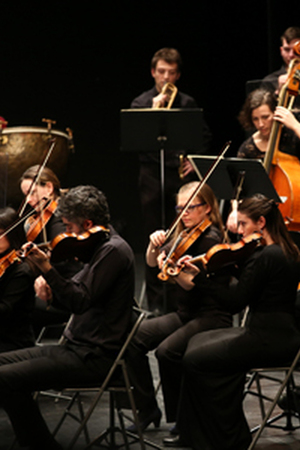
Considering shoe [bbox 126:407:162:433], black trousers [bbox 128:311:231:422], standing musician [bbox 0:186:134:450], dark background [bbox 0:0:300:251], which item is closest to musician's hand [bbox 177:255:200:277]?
standing musician [bbox 0:186:134:450]

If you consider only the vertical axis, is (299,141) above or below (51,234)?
above

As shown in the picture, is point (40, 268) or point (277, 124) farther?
point (277, 124)

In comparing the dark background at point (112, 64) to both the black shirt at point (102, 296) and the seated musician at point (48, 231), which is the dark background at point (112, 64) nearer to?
the seated musician at point (48, 231)

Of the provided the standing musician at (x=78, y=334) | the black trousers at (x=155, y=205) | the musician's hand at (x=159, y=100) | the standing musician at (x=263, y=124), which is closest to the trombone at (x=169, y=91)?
the musician's hand at (x=159, y=100)

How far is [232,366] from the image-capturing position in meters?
3.10

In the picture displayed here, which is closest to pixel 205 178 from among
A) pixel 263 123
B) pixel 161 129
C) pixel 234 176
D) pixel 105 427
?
pixel 234 176

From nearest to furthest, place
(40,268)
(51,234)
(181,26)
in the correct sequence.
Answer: (40,268) < (51,234) < (181,26)

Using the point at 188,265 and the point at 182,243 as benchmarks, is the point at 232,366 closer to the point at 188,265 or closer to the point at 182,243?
the point at 188,265

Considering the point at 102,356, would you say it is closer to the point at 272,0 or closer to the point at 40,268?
the point at 40,268

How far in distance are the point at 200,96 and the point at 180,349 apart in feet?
16.5

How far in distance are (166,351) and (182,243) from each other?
49 cm

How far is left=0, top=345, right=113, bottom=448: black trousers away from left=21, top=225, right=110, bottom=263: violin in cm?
37

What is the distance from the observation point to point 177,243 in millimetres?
3514

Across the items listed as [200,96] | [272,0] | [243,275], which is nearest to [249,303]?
[243,275]
